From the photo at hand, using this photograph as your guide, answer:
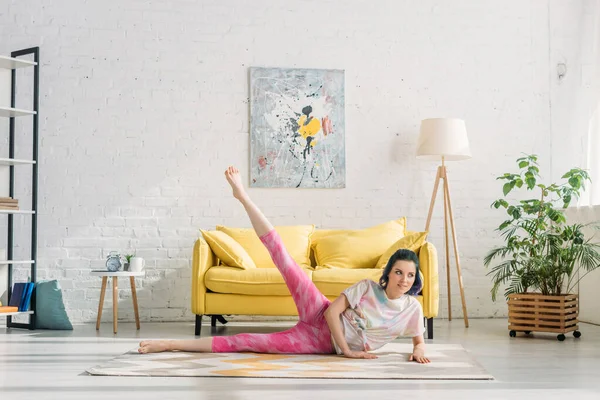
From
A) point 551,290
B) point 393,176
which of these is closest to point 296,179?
point 393,176

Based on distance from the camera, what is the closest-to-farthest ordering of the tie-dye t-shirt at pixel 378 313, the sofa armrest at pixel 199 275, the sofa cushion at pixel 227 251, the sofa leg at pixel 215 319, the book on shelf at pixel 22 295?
the tie-dye t-shirt at pixel 378 313 → the sofa armrest at pixel 199 275 → the sofa cushion at pixel 227 251 → the book on shelf at pixel 22 295 → the sofa leg at pixel 215 319

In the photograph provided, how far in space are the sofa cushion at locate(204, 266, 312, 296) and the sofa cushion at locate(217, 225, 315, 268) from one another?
1.40ft

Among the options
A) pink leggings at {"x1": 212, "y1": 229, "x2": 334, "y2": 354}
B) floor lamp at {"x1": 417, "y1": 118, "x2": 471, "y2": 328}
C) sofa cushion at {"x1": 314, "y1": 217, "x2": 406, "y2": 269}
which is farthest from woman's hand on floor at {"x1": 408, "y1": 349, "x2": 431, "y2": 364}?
floor lamp at {"x1": 417, "y1": 118, "x2": 471, "y2": 328}

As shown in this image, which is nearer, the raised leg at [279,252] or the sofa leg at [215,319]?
the raised leg at [279,252]

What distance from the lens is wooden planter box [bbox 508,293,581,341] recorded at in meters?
5.53

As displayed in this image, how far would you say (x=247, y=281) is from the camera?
5.57 metres

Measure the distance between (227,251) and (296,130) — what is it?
5.05 ft

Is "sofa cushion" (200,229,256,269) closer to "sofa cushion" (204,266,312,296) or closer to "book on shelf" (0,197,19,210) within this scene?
"sofa cushion" (204,266,312,296)

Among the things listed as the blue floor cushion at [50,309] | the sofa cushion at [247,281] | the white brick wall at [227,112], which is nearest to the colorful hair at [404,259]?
the sofa cushion at [247,281]

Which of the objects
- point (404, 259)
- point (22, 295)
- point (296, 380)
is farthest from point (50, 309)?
Result: point (404, 259)

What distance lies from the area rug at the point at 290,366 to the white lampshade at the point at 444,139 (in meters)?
2.32

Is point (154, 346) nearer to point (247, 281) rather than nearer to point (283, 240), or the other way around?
point (247, 281)

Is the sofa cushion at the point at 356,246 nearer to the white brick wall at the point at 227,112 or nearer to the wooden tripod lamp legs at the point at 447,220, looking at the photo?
the wooden tripod lamp legs at the point at 447,220

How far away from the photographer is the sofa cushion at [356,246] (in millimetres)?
6039
